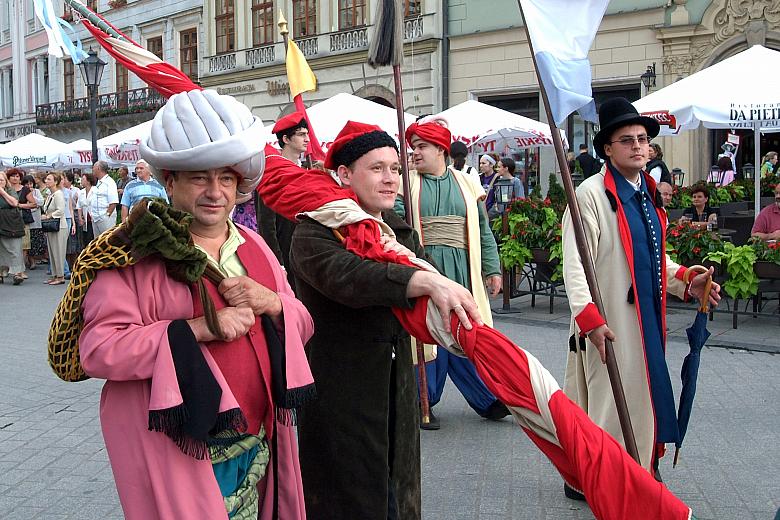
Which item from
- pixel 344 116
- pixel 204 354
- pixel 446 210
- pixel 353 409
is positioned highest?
pixel 344 116

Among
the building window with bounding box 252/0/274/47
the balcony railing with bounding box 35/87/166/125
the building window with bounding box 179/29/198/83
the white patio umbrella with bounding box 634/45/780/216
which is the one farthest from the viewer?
the balcony railing with bounding box 35/87/166/125

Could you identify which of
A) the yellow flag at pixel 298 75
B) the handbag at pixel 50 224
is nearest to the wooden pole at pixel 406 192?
the yellow flag at pixel 298 75

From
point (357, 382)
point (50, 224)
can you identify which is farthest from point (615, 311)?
point (50, 224)

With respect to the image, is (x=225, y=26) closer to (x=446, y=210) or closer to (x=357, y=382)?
(x=446, y=210)

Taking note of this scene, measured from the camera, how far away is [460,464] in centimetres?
504

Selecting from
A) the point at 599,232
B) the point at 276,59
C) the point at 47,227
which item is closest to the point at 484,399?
the point at 599,232

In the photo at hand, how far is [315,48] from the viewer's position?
27656 millimetres

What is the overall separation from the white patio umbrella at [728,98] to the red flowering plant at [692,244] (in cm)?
161

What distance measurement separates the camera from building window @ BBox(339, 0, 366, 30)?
2648cm

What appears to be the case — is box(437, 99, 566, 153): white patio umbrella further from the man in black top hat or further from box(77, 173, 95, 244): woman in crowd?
the man in black top hat

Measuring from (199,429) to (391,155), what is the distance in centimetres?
144

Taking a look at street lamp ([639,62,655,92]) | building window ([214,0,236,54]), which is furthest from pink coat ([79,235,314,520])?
building window ([214,0,236,54])

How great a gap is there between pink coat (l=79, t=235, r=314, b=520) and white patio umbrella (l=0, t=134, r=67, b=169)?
20.7 metres

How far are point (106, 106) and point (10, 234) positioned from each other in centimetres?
2454
